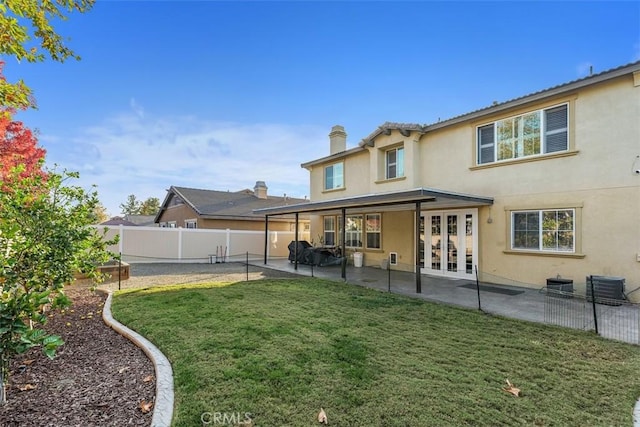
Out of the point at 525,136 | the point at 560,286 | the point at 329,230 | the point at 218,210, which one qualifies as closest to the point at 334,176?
the point at 329,230

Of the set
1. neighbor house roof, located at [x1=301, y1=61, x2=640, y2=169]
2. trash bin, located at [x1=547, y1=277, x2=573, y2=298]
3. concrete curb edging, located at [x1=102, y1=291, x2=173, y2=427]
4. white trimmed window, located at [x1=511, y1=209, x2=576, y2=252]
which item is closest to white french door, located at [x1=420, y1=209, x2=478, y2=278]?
white trimmed window, located at [x1=511, y1=209, x2=576, y2=252]

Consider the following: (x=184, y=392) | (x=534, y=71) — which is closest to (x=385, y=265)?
(x=534, y=71)

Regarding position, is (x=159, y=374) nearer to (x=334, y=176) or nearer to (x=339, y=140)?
(x=334, y=176)

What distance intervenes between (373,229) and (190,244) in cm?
1034

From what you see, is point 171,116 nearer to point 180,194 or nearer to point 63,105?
point 63,105

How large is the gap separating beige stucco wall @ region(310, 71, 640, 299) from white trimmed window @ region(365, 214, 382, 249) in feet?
9.54

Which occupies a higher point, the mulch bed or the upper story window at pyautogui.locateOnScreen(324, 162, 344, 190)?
the upper story window at pyautogui.locateOnScreen(324, 162, 344, 190)

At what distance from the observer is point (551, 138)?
29.3ft

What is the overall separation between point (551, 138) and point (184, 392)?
1071 cm

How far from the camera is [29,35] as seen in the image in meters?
4.77

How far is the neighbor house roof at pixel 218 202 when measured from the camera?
809 inches

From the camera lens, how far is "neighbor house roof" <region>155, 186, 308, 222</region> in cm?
2055

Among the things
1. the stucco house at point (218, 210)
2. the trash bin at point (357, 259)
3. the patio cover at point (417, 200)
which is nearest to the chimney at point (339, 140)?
the patio cover at point (417, 200)

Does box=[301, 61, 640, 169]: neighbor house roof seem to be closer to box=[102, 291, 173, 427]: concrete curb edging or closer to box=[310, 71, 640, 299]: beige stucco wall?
box=[310, 71, 640, 299]: beige stucco wall
